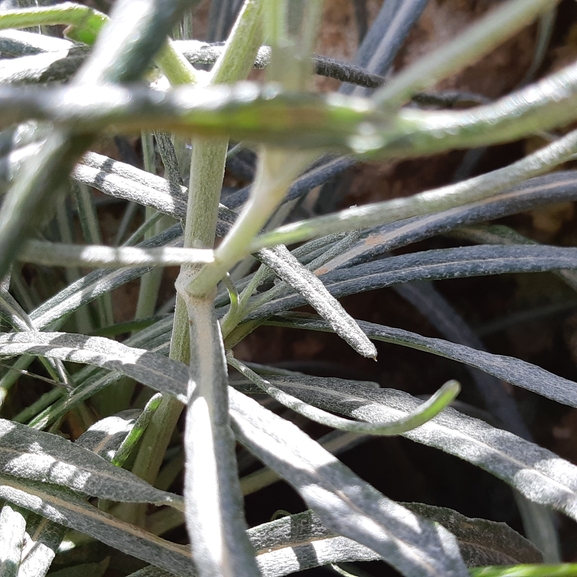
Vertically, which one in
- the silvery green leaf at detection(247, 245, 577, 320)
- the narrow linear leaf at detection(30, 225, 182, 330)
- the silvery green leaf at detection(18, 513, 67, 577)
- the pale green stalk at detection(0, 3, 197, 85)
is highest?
the pale green stalk at detection(0, 3, 197, 85)

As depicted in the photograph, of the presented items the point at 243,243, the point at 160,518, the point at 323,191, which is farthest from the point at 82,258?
the point at 323,191

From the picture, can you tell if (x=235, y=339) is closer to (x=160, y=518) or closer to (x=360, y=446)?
(x=160, y=518)

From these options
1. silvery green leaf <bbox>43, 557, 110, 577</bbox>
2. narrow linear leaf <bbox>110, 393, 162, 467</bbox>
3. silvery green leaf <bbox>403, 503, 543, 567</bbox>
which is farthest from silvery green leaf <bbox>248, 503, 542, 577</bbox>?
silvery green leaf <bbox>43, 557, 110, 577</bbox>

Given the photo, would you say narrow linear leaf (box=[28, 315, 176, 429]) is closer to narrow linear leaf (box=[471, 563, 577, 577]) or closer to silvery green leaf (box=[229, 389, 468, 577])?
silvery green leaf (box=[229, 389, 468, 577])

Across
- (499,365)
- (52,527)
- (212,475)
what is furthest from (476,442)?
(52,527)

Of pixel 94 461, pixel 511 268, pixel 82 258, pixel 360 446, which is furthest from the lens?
pixel 360 446

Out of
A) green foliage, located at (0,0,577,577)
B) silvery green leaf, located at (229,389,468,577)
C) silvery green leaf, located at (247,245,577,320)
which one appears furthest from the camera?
silvery green leaf, located at (247,245,577,320)

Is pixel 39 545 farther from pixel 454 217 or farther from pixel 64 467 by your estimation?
pixel 454 217

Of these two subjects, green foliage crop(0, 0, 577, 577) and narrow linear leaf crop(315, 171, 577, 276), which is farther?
narrow linear leaf crop(315, 171, 577, 276)
